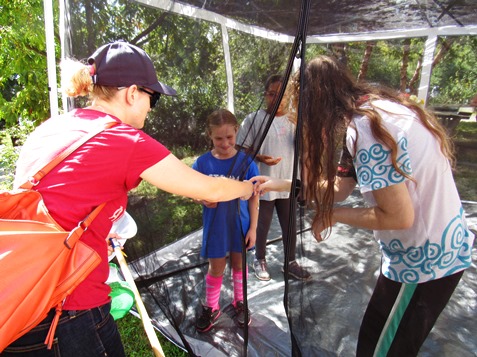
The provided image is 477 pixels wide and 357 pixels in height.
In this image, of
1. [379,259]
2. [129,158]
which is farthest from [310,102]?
[379,259]

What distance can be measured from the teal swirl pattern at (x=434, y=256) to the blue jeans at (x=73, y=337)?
3.85 feet

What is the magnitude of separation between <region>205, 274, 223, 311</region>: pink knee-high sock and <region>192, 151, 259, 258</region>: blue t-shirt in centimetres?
16

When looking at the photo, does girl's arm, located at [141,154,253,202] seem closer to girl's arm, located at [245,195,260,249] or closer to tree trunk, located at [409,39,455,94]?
girl's arm, located at [245,195,260,249]

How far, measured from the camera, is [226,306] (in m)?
2.03

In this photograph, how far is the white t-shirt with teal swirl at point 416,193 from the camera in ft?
3.76

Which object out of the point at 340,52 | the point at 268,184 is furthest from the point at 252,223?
the point at 340,52

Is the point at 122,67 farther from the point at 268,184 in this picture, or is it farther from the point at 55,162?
the point at 268,184

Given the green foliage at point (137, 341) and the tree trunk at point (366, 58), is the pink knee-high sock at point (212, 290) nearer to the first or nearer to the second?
the green foliage at point (137, 341)

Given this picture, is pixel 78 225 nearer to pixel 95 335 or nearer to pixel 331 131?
pixel 95 335

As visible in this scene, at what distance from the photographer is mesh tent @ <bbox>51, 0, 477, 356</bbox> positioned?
1.39 metres

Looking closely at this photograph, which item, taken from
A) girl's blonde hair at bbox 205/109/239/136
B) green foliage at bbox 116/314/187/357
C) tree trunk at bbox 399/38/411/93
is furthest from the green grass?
tree trunk at bbox 399/38/411/93

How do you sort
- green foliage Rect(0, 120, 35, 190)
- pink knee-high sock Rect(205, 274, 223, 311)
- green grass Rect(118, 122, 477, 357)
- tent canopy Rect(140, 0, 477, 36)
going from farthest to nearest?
green foliage Rect(0, 120, 35, 190)
pink knee-high sock Rect(205, 274, 223, 311)
green grass Rect(118, 122, 477, 357)
tent canopy Rect(140, 0, 477, 36)

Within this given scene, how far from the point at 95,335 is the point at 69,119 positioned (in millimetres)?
789

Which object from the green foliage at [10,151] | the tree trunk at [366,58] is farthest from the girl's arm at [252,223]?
the green foliage at [10,151]
